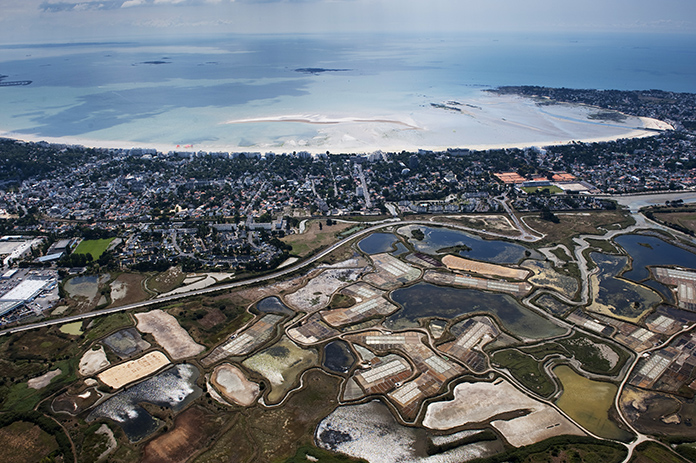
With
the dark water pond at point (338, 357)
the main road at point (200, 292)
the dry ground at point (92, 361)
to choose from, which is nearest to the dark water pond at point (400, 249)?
the main road at point (200, 292)

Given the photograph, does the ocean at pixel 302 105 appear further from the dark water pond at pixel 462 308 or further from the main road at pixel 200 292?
the dark water pond at pixel 462 308

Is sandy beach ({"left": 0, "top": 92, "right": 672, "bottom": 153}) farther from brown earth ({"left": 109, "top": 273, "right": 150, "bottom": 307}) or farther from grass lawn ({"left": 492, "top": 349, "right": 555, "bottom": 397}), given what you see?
grass lawn ({"left": 492, "top": 349, "right": 555, "bottom": 397})

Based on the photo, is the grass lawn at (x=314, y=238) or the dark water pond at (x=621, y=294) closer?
the dark water pond at (x=621, y=294)

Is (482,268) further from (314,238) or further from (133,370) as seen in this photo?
(133,370)

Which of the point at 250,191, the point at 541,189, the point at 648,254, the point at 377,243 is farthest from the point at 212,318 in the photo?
the point at 541,189

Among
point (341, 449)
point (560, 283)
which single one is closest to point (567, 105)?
point (560, 283)

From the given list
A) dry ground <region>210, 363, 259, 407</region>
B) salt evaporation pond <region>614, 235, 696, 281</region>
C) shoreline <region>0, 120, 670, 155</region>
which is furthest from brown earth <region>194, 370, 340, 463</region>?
shoreline <region>0, 120, 670, 155</region>

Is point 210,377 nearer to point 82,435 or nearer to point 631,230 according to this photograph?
point 82,435
